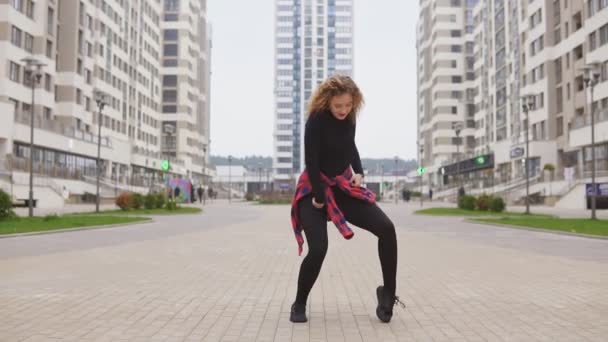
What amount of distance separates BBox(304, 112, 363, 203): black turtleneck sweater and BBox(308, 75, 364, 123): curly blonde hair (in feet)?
0.20

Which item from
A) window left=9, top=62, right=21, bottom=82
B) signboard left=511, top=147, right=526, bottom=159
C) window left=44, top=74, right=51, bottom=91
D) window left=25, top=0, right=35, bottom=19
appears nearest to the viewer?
window left=9, top=62, right=21, bottom=82

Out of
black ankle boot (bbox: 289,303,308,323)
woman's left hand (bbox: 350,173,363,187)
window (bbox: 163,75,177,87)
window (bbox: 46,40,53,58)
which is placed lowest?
black ankle boot (bbox: 289,303,308,323)

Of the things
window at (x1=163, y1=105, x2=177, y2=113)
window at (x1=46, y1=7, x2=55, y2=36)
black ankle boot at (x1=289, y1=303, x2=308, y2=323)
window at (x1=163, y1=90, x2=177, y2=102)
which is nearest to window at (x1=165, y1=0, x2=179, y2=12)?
window at (x1=163, y1=90, x2=177, y2=102)

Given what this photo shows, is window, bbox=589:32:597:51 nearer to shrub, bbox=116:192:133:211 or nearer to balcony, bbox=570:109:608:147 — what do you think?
balcony, bbox=570:109:608:147

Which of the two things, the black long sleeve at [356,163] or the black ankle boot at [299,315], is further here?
the black long sleeve at [356,163]

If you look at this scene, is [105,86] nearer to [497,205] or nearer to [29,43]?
[29,43]

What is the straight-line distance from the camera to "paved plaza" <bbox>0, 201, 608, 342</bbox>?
4.84 meters

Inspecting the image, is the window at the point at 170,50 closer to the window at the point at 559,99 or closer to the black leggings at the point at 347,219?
the window at the point at 559,99

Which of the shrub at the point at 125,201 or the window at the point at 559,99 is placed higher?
the window at the point at 559,99

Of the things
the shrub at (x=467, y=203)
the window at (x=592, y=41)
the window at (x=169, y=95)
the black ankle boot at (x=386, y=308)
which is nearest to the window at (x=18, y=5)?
the shrub at (x=467, y=203)

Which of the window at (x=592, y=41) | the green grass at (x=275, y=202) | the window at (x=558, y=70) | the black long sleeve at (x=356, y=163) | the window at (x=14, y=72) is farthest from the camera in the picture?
the green grass at (x=275, y=202)

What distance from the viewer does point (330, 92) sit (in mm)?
5047

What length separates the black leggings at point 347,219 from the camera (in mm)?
5004

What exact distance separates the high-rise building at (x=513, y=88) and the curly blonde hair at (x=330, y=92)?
24.7 meters
